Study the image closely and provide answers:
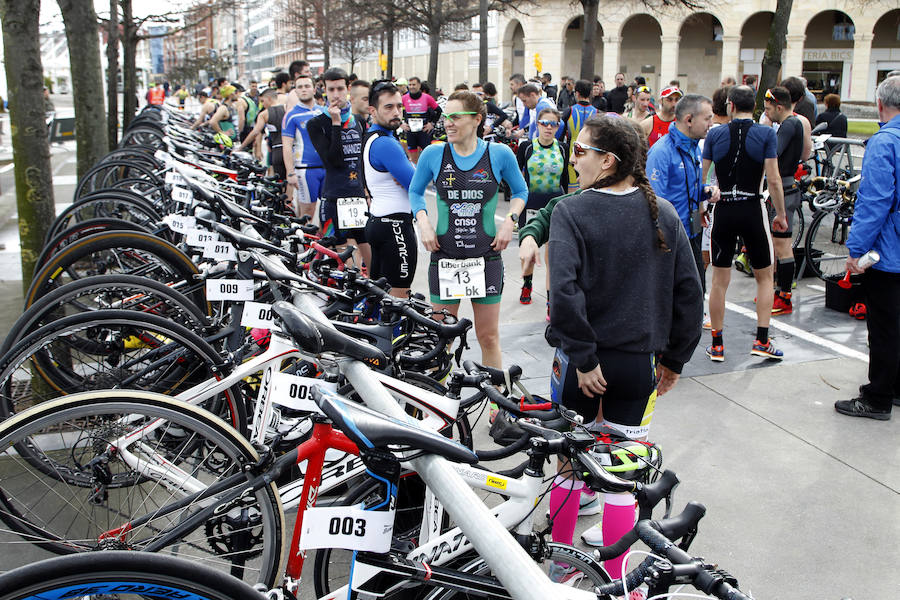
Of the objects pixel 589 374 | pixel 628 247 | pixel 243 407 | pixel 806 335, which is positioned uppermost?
pixel 628 247

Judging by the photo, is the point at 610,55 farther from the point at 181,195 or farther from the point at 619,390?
the point at 619,390

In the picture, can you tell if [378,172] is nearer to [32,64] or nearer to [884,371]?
[32,64]

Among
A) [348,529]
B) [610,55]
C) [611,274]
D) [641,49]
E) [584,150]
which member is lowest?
[348,529]

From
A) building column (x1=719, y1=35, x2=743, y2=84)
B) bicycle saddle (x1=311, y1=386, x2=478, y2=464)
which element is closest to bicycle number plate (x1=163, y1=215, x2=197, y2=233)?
bicycle saddle (x1=311, y1=386, x2=478, y2=464)

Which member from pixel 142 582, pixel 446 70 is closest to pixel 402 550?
pixel 142 582

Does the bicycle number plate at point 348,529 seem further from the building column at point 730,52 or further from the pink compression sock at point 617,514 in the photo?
the building column at point 730,52

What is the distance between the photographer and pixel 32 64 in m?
5.14

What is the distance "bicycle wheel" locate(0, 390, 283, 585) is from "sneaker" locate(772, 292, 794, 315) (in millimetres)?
6123

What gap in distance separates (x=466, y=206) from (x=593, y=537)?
84.3 inches

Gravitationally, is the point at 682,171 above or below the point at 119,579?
above

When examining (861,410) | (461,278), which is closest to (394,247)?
(461,278)

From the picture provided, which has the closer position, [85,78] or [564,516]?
[564,516]

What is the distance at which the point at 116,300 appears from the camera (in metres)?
4.18

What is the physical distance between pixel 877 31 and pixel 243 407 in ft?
173
